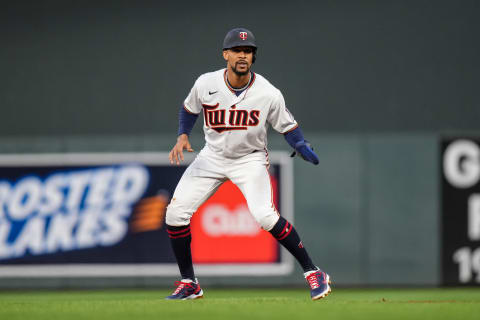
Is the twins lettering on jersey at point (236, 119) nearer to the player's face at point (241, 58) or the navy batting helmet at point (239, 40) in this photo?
the player's face at point (241, 58)

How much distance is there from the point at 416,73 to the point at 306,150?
254 inches

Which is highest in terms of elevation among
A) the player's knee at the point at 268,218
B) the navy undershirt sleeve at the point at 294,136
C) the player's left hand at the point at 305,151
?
the navy undershirt sleeve at the point at 294,136

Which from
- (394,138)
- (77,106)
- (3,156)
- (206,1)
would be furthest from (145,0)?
(394,138)

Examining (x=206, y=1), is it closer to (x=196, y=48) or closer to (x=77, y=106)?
(x=196, y=48)

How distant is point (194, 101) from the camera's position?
6.05m

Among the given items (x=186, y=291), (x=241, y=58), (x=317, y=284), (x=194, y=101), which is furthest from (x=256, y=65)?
(x=317, y=284)

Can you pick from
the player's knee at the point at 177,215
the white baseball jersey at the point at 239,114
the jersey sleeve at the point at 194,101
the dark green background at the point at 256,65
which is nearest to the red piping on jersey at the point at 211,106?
the white baseball jersey at the point at 239,114

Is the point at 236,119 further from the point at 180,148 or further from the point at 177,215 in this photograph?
the point at 177,215

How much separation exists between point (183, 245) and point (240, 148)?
2.63ft

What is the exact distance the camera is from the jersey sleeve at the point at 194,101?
5.98 metres

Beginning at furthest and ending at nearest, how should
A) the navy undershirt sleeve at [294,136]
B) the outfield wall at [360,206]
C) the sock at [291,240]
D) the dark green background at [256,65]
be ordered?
the dark green background at [256,65]
the outfield wall at [360,206]
the navy undershirt sleeve at [294,136]
the sock at [291,240]

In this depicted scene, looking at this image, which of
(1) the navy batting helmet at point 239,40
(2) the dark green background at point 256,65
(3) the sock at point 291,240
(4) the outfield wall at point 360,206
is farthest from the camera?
(2) the dark green background at point 256,65

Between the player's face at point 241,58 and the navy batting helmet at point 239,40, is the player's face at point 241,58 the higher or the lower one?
the lower one

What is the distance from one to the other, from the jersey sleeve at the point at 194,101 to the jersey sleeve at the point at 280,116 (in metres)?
0.52
